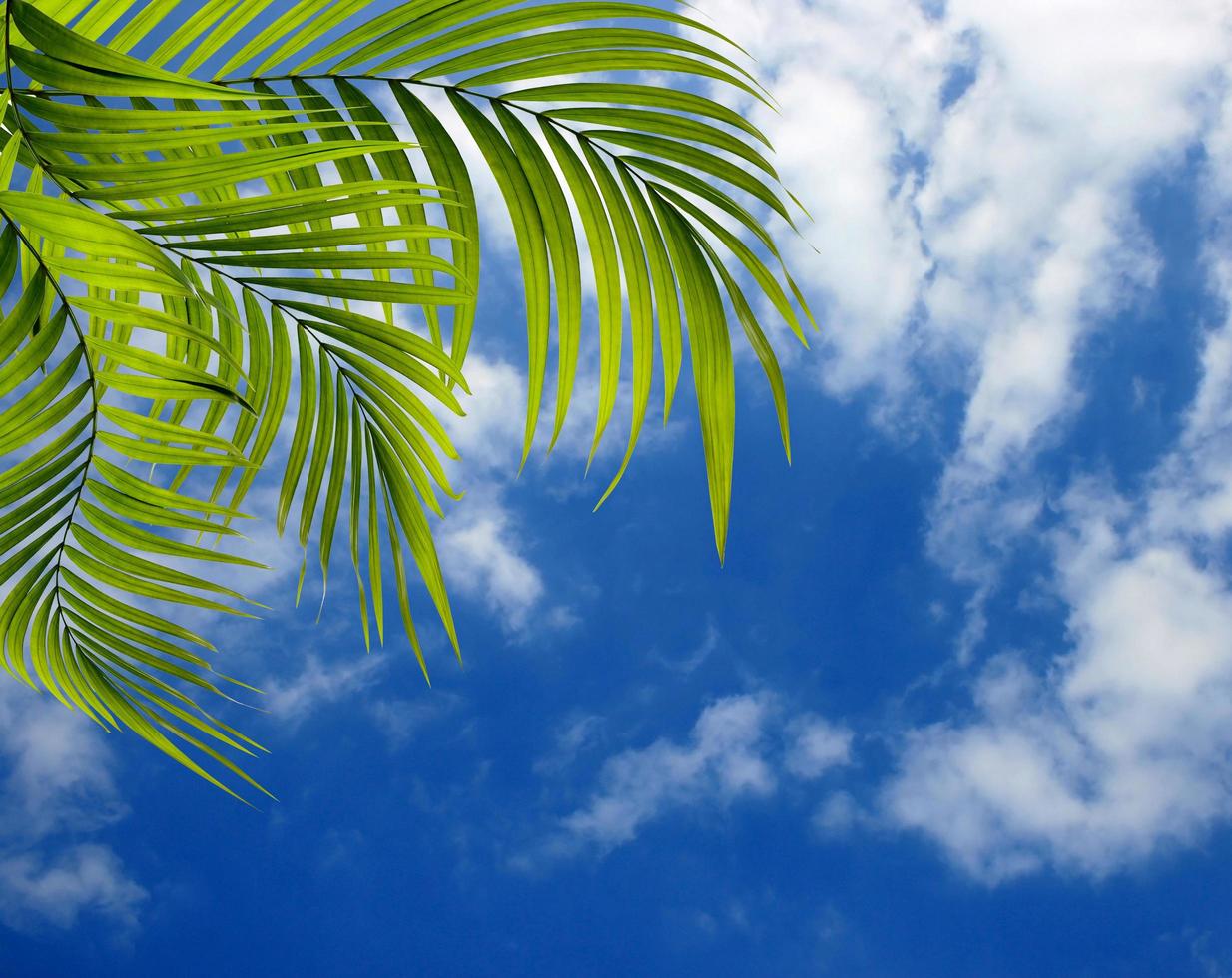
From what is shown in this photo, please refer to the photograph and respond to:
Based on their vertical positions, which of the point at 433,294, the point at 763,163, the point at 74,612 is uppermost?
the point at 763,163

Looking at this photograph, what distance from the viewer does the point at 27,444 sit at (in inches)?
20.1

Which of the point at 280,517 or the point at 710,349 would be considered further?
the point at 280,517

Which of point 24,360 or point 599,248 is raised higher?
point 599,248

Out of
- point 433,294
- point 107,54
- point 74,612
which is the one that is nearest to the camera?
point 107,54

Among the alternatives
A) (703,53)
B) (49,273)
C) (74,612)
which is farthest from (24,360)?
(703,53)

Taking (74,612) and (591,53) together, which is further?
(74,612)

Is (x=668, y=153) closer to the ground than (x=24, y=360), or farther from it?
farther from it

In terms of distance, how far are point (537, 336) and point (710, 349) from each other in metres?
0.10

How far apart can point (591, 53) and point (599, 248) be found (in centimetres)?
10

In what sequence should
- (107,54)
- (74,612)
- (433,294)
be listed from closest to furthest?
(107,54), (433,294), (74,612)

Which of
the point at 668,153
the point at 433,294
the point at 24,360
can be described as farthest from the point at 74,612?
the point at 668,153

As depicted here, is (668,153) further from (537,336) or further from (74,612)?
(74,612)

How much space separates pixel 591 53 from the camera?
0.54 metres

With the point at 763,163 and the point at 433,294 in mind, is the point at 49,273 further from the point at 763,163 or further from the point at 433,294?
the point at 763,163
